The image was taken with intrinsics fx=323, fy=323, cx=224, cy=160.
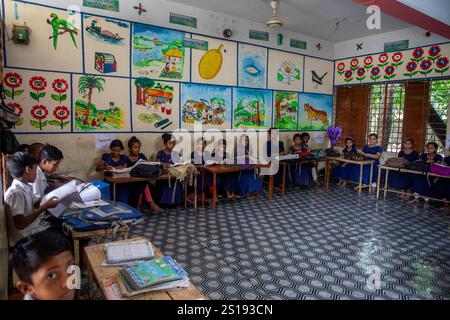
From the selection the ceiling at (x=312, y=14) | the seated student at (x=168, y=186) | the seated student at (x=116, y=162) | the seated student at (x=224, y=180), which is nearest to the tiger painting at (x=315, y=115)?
the ceiling at (x=312, y=14)

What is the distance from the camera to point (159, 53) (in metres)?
5.17

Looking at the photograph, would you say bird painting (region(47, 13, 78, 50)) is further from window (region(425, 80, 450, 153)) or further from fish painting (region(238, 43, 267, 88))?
window (region(425, 80, 450, 153))

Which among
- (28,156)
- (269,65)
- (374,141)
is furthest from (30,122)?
(374,141)

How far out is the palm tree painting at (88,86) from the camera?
4.59 meters

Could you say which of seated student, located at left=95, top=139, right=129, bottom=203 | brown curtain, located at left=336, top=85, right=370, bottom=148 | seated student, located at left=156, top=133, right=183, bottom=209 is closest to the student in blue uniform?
brown curtain, located at left=336, top=85, right=370, bottom=148

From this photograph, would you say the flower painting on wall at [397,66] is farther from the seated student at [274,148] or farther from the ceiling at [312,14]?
the seated student at [274,148]

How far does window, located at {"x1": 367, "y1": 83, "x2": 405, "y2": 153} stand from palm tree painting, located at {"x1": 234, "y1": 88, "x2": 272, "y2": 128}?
2.35 m

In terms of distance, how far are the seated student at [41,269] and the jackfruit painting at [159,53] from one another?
4079mm

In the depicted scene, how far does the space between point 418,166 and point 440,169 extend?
330 millimetres

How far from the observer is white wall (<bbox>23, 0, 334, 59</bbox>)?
187 inches

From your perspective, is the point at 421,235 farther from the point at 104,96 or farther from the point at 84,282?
the point at 104,96
